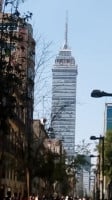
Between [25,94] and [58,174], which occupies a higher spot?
[25,94]

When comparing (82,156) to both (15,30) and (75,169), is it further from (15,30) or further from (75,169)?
(15,30)

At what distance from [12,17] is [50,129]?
2371 cm

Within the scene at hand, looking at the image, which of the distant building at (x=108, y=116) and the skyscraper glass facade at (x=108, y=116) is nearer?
the distant building at (x=108, y=116)

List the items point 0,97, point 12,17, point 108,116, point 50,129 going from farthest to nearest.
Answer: point 108,116 → point 50,129 → point 12,17 → point 0,97

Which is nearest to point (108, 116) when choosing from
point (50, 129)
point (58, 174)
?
point (58, 174)

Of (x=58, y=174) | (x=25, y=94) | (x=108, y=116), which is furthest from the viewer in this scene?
(x=108, y=116)

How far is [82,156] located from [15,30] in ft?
229

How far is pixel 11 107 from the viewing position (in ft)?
66.9

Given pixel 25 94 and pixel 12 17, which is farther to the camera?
pixel 25 94

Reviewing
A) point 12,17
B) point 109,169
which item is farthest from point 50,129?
point 109,169

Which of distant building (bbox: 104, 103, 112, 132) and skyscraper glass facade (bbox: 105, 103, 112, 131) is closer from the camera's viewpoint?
distant building (bbox: 104, 103, 112, 132)

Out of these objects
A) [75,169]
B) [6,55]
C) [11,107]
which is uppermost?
[6,55]

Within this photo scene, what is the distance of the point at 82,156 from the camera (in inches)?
3605

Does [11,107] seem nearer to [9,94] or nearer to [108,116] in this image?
[9,94]
